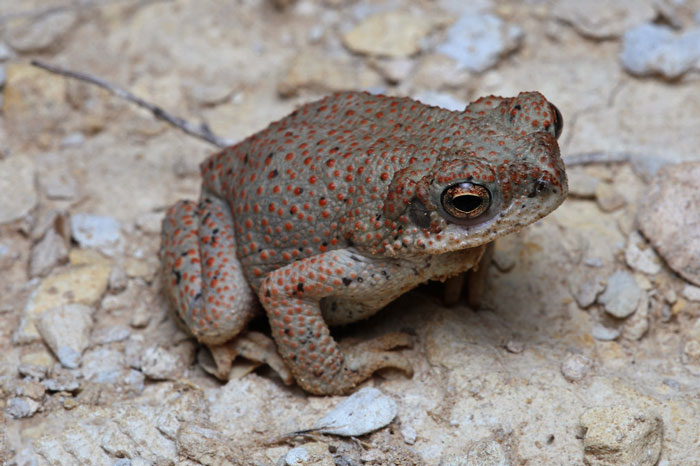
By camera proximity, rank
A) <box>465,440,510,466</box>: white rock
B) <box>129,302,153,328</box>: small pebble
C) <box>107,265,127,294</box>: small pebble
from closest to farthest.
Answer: <box>465,440,510,466</box>: white rock, <box>129,302,153,328</box>: small pebble, <box>107,265,127,294</box>: small pebble

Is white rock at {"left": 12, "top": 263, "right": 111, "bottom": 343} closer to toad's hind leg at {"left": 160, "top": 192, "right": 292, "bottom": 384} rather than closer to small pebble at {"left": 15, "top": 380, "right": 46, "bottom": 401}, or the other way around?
small pebble at {"left": 15, "top": 380, "right": 46, "bottom": 401}

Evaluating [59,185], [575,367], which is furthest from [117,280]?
[575,367]

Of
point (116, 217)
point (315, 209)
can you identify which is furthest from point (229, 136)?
point (315, 209)

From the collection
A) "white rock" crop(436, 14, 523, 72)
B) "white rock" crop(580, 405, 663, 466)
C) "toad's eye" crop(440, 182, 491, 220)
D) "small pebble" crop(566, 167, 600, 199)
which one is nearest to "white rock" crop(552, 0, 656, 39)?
"white rock" crop(436, 14, 523, 72)

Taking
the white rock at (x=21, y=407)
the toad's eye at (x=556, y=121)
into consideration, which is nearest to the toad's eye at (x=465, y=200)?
the toad's eye at (x=556, y=121)

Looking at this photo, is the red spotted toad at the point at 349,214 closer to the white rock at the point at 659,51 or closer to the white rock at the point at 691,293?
the white rock at the point at 691,293

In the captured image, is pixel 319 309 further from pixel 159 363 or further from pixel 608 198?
pixel 608 198

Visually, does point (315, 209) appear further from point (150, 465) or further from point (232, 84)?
point (232, 84)
